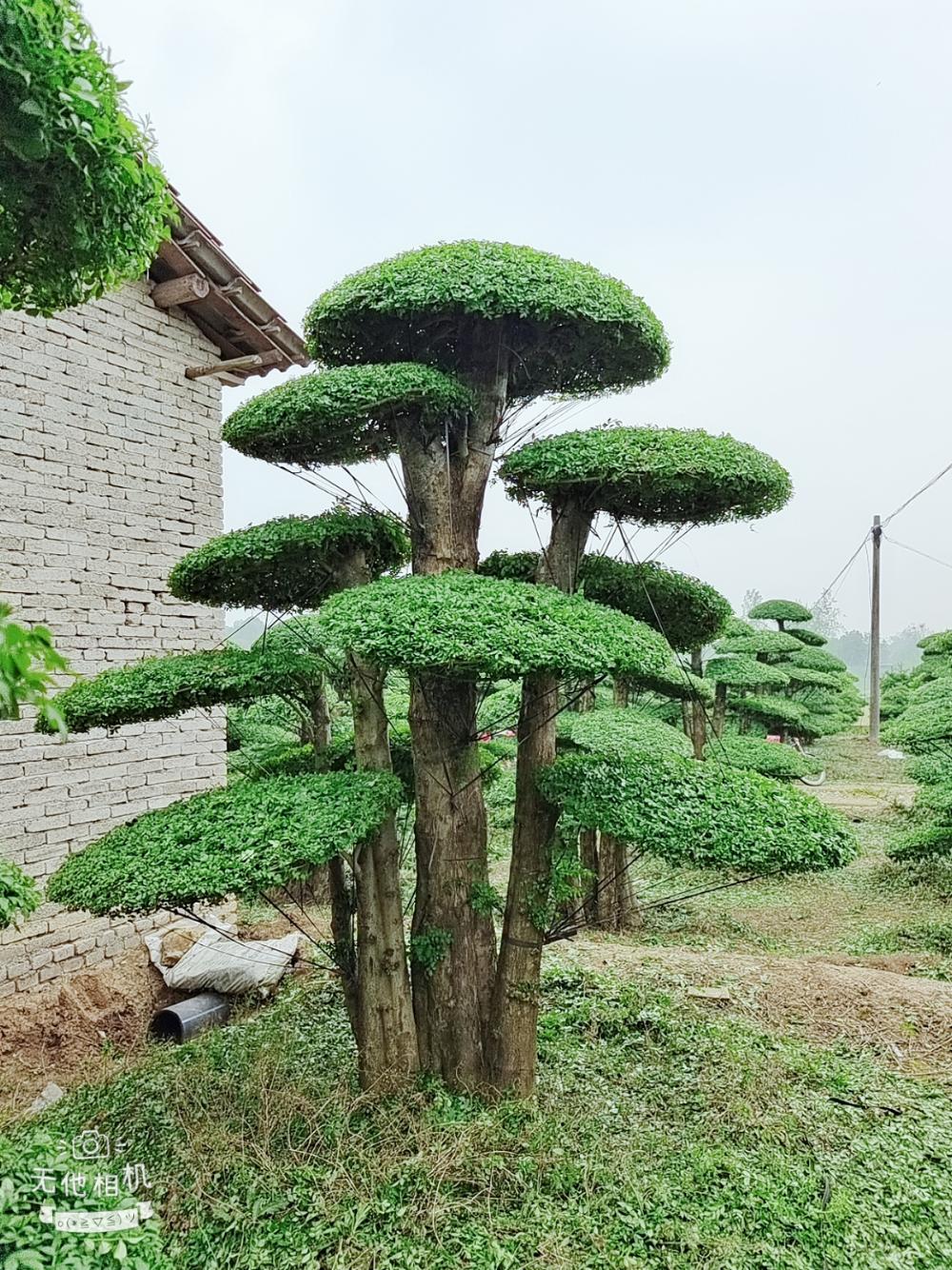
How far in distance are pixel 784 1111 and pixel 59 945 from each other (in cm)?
422

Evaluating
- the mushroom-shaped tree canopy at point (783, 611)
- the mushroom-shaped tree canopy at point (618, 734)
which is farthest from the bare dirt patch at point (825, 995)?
the mushroom-shaped tree canopy at point (783, 611)

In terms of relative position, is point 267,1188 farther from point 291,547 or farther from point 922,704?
point 922,704

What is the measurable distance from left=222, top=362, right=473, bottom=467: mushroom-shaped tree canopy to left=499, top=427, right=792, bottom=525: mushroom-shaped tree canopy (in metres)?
0.41

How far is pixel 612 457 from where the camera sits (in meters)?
3.09

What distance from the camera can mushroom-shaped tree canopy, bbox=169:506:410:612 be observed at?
333 centimetres

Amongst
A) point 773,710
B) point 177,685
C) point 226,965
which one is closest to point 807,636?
point 773,710

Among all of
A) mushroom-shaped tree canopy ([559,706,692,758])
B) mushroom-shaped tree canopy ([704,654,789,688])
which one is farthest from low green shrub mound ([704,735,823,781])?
mushroom-shaped tree canopy ([559,706,692,758])

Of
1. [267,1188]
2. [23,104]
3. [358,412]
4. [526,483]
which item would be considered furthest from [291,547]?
[267,1188]

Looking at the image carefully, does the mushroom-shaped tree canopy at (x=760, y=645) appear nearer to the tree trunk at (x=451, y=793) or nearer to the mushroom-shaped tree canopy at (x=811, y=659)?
the mushroom-shaped tree canopy at (x=811, y=659)

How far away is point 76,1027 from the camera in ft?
15.4

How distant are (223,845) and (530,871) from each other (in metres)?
1.43

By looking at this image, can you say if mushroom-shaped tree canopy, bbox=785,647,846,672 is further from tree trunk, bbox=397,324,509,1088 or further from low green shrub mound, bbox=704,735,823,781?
tree trunk, bbox=397,324,509,1088

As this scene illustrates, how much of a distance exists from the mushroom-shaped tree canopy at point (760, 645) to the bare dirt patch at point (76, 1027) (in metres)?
9.15

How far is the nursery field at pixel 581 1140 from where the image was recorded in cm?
271
